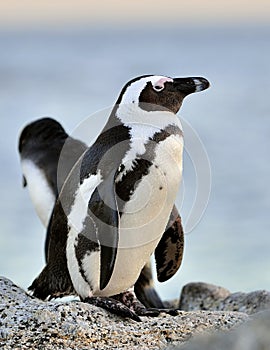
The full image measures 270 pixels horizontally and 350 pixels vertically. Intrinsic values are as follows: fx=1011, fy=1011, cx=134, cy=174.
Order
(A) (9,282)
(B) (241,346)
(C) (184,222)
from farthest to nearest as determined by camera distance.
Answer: (C) (184,222)
(A) (9,282)
(B) (241,346)

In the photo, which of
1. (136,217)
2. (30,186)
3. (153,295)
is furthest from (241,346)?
(30,186)

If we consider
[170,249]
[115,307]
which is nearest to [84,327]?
[115,307]

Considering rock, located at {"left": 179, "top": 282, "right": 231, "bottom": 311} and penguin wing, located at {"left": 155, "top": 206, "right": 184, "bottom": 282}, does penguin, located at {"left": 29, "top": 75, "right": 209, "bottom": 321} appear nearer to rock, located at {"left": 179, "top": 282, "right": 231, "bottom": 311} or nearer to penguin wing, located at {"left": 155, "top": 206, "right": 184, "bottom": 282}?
penguin wing, located at {"left": 155, "top": 206, "right": 184, "bottom": 282}

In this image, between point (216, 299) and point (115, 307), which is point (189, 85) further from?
Answer: point (216, 299)

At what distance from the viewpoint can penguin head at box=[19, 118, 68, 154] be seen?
22.8ft

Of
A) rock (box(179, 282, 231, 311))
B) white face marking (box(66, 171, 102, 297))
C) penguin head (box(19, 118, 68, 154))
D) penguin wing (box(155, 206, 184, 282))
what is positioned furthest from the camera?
penguin head (box(19, 118, 68, 154))

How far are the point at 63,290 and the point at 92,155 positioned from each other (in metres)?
0.60

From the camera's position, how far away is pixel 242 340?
7.44 ft

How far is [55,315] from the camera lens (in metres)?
3.60

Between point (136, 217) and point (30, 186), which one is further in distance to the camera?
point (30, 186)

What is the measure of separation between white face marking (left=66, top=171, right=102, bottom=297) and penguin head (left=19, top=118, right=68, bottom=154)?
10.0 feet

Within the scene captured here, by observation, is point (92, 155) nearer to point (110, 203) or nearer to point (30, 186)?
point (110, 203)

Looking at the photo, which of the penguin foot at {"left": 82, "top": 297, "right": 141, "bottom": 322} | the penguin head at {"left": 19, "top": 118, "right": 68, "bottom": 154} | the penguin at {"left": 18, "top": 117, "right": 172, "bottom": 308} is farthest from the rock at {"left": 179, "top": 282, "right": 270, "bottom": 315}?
the penguin head at {"left": 19, "top": 118, "right": 68, "bottom": 154}

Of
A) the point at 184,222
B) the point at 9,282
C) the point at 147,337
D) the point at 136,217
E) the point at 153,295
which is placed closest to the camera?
the point at 147,337
